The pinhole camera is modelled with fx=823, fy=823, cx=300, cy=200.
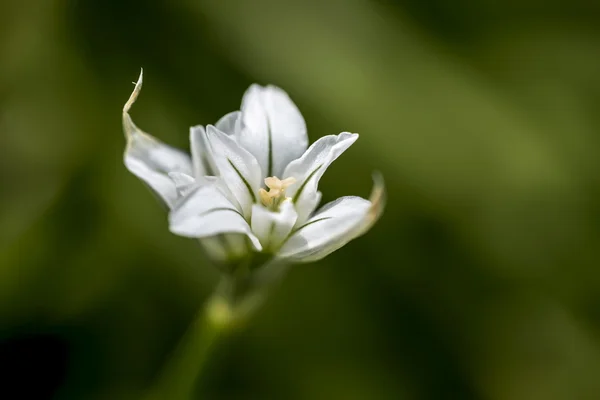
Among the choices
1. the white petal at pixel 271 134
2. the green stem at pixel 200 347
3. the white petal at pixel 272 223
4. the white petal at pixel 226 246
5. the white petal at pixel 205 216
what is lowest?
the green stem at pixel 200 347

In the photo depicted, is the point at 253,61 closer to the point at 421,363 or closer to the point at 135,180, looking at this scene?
the point at 135,180

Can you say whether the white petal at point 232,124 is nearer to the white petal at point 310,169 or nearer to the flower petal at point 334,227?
the white petal at point 310,169

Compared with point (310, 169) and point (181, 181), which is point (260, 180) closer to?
point (310, 169)

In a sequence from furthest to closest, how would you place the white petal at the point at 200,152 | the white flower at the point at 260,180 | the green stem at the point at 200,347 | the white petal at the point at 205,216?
1. the green stem at the point at 200,347
2. the white petal at the point at 200,152
3. the white flower at the point at 260,180
4. the white petal at the point at 205,216

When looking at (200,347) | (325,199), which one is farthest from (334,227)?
(325,199)

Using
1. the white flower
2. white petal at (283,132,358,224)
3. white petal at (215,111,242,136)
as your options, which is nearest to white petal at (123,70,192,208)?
the white flower

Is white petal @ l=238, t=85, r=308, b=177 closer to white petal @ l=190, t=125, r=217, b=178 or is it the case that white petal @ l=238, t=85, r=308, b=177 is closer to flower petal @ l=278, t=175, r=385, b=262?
white petal @ l=190, t=125, r=217, b=178

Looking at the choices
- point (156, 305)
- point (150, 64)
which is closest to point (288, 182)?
point (156, 305)

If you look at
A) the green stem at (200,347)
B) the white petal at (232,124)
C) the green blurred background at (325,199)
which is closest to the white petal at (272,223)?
the white petal at (232,124)

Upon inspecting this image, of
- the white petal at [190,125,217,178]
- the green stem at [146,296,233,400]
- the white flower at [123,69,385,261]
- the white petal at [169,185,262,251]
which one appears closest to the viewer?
the white petal at [169,185,262,251]
